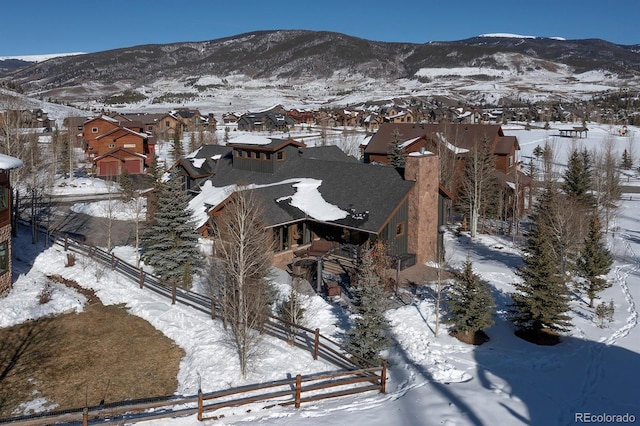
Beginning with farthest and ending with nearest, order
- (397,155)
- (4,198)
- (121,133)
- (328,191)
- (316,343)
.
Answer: (121,133) → (397,155) → (328,191) → (4,198) → (316,343)

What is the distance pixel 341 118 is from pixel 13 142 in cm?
9846

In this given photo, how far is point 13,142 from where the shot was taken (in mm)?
44375

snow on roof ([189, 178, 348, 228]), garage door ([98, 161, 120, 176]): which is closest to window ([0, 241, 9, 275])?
snow on roof ([189, 178, 348, 228])

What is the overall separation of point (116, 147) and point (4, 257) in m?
47.9

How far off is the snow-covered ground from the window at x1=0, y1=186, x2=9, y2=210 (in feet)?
11.6

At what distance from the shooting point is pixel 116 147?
219ft

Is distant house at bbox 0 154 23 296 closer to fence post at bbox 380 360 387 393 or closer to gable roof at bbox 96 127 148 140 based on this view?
fence post at bbox 380 360 387 393

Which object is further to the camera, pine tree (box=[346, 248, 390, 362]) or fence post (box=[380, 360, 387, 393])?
pine tree (box=[346, 248, 390, 362])

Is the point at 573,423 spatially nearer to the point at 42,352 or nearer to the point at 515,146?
the point at 42,352

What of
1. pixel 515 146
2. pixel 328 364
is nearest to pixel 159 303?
pixel 328 364

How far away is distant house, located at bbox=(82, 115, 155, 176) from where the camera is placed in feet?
195

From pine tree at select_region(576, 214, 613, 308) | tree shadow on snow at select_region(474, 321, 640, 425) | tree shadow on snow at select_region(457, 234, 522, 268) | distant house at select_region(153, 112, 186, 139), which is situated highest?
distant house at select_region(153, 112, 186, 139)

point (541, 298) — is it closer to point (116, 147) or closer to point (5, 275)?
point (5, 275)

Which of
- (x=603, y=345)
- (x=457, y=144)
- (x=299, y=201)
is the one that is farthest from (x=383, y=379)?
(x=457, y=144)
